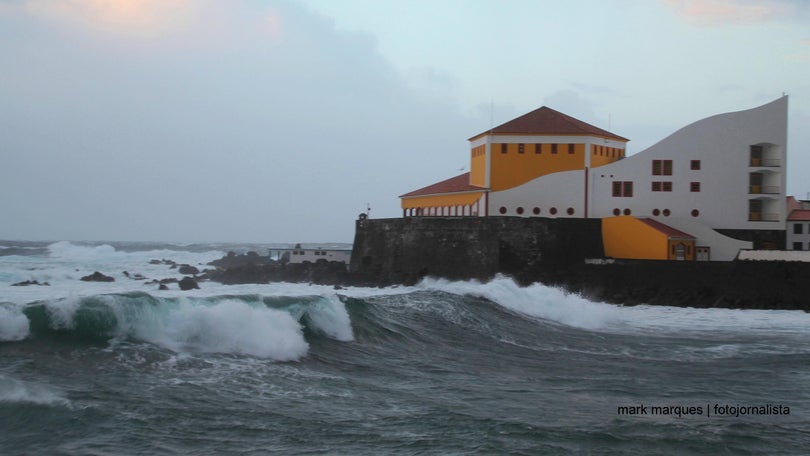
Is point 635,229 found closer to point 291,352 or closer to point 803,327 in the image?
point 803,327

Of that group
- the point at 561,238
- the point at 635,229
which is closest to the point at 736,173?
the point at 635,229

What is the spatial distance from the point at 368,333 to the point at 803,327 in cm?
971

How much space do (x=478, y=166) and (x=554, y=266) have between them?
5.49m

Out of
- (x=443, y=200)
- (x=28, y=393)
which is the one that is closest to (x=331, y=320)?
(x=28, y=393)

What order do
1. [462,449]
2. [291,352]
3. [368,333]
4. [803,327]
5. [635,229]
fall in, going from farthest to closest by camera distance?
1. [635,229]
2. [803,327]
3. [368,333]
4. [291,352]
5. [462,449]

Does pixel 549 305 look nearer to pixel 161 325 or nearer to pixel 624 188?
pixel 624 188

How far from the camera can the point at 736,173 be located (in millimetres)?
27406

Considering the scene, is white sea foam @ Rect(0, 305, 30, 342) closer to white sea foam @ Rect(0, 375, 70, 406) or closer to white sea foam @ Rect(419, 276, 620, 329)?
white sea foam @ Rect(0, 375, 70, 406)

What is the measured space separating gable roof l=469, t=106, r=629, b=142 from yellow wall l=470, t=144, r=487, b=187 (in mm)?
582

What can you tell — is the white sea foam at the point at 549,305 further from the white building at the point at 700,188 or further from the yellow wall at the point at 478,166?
the yellow wall at the point at 478,166

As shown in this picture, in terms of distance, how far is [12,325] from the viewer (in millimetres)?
10719

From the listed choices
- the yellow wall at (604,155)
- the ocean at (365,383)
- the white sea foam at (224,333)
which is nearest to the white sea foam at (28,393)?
the ocean at (365,383)

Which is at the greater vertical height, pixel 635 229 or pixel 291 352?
pixel 635 229

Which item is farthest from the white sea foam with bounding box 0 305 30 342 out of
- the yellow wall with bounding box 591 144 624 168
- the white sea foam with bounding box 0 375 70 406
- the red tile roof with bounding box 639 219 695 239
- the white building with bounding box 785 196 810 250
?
the white building with bounding box 785 196 810 250
